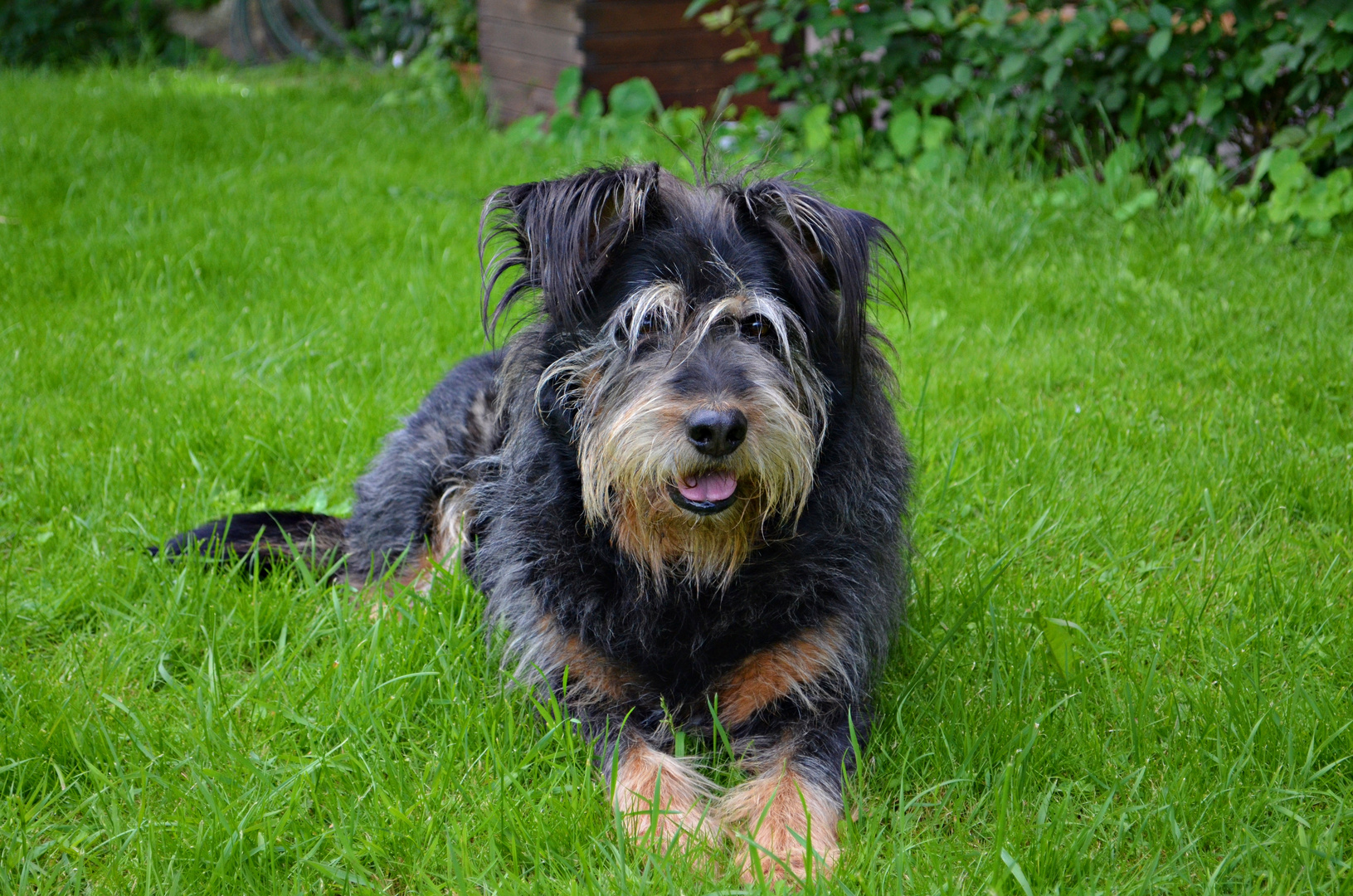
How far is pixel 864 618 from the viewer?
263cm

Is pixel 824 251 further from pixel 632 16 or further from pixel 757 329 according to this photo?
pixel 632 16

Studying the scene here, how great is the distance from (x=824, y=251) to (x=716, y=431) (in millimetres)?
548

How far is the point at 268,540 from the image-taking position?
3.36 m

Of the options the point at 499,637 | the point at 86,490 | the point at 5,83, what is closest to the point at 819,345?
the point at 499,637

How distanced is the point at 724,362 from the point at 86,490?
256cm

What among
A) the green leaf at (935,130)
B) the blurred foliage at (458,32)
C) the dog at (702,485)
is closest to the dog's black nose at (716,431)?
the dog at (702,485)

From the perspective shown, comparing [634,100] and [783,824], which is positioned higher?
[634,100]

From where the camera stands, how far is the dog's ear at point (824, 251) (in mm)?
2434

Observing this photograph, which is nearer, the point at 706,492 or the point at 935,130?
the point at 706,492

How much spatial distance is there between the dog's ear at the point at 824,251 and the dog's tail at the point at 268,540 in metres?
1.72

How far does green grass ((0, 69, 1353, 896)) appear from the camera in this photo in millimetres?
2254

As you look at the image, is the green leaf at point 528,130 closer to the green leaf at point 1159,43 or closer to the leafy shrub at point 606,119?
the leafy shrub at point 606,119

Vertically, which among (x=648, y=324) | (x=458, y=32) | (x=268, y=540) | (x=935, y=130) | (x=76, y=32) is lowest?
(x=76, y=32)

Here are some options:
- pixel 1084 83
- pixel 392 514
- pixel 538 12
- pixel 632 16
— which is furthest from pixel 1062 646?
pixel 538 12
